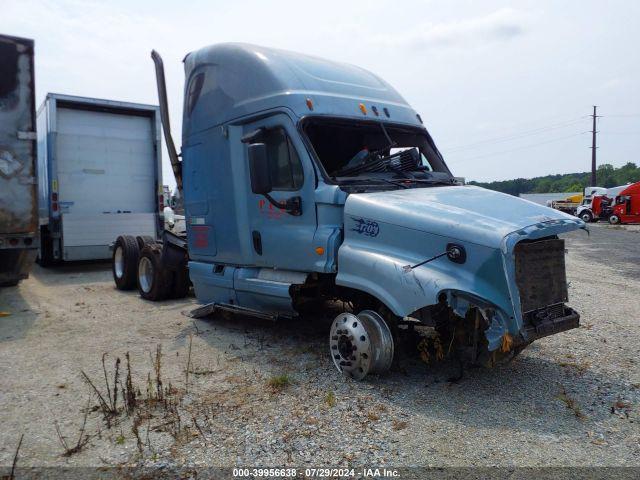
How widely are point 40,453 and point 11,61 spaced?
5.97 meters

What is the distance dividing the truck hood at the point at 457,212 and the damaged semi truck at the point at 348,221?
0.02 m

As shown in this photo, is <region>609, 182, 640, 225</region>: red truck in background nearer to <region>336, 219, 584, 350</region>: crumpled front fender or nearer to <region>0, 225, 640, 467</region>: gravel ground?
<region>0, 225, 640, 467</region>: gravel ground

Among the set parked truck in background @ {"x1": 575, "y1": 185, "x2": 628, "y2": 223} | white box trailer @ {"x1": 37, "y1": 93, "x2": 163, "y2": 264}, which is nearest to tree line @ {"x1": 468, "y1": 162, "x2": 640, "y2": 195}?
parked truck in background @ {"x1": 575, "y1": 185, "x2": 628, "y2": 223}

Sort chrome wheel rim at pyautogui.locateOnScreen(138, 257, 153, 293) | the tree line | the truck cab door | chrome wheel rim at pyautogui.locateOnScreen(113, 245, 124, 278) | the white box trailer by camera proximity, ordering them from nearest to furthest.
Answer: the truck cab door, chrome wheel rim at pyautogui.locateOnScreen(138, 257, 153, 293), chrome wheel rim at pyautogui.locateOnScreen(113, 245, 124, 278), the white box trailer, the tree line

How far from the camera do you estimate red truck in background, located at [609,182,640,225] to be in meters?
29.8

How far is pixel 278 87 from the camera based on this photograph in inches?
220

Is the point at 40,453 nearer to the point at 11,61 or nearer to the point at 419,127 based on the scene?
the point at 419,127

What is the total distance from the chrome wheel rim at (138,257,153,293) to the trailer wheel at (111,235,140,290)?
28 centimetres

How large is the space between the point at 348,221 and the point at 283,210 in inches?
34.0

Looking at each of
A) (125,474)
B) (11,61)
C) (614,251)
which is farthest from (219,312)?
(614,251)

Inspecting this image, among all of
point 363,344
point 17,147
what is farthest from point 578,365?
point 17,147

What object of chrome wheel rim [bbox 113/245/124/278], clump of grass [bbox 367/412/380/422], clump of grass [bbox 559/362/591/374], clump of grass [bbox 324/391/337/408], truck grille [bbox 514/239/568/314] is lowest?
clump of grass [bbox 367/412/380/422]

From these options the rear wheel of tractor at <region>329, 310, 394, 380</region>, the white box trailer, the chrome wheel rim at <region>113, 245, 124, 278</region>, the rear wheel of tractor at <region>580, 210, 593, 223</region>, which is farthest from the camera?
the rear wheel of tractor at <region>580, 210, 593, 223</region>

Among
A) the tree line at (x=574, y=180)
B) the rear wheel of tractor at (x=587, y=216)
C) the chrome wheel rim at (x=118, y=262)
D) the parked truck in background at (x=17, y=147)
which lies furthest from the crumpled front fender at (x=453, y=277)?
the tree line at (x=574, y=180)
